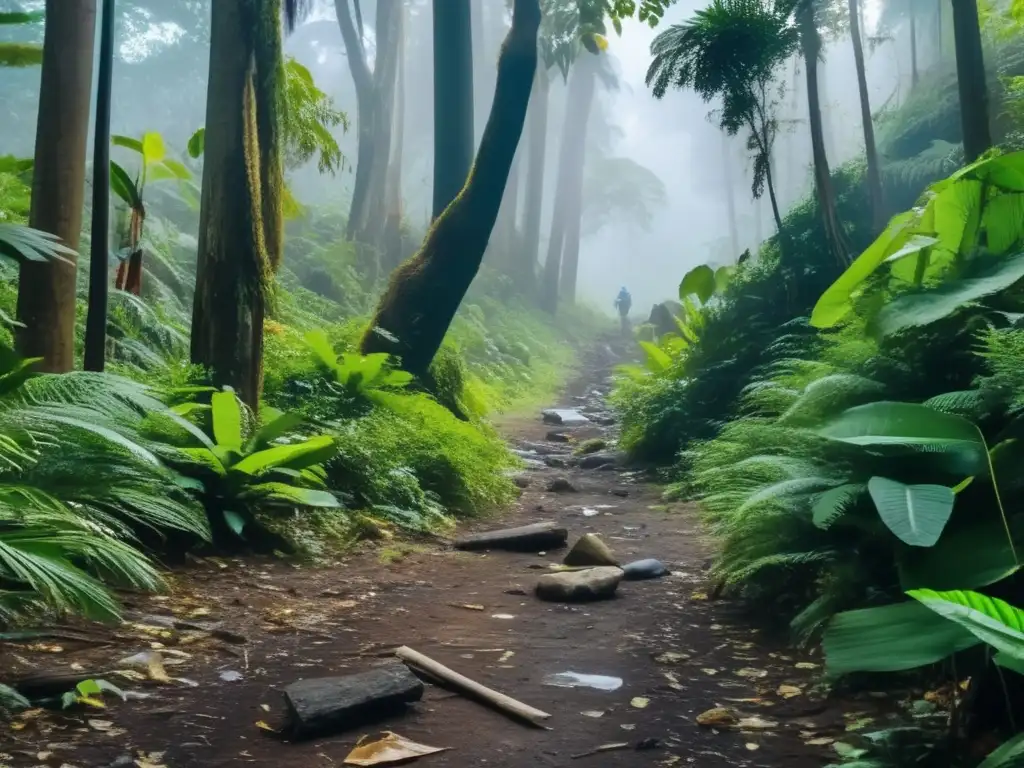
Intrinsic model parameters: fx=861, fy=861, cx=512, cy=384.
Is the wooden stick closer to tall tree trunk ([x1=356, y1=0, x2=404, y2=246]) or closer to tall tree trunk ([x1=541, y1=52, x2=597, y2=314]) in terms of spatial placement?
tall tree trunk ([x1=356, y1=0, x2=404, y2=246])

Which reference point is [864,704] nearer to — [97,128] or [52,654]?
[52,654]

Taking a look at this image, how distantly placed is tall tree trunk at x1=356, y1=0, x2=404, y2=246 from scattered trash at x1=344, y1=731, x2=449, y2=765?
62.3ft

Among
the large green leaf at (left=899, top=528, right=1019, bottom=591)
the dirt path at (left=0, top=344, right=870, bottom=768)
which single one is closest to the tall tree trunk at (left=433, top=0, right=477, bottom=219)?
the dirt path at (left=0, top=344, right=870, bottom=768)

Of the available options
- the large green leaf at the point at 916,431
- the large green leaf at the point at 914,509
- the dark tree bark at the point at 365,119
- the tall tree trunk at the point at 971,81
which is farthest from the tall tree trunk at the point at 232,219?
the dark tree bark at the point at 365,119

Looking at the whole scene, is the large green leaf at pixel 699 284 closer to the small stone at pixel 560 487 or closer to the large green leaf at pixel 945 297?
the small stone at pixel 560 487

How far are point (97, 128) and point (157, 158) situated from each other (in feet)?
6.81

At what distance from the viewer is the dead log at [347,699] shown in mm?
2652

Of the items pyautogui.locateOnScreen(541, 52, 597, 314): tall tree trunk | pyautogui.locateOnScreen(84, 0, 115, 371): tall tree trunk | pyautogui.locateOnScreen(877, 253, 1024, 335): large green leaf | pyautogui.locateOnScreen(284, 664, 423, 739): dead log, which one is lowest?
pyautogui.locateOnScreen(284, 664, 423, 739): dead log

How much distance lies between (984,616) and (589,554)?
335 cm

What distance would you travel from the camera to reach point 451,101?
9.88 m

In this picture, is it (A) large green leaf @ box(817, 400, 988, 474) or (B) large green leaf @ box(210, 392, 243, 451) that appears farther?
(B) large green leaf @ box(210, 392, 243, 451)

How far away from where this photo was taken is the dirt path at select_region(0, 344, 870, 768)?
253 centimetres

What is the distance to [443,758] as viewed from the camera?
8.30ft

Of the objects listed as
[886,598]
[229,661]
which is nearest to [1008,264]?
[886,598]
